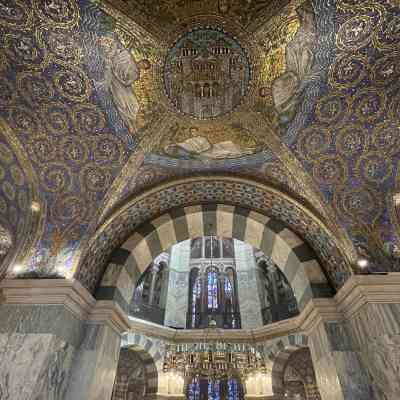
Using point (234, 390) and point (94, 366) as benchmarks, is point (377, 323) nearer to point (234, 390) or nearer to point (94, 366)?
point (94, 366)

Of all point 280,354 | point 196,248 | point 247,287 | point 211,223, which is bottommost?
point 280,354

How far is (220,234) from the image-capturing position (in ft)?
21.7

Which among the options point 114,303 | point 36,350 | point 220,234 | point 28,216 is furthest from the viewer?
point 220,234

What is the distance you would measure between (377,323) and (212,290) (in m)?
11.7

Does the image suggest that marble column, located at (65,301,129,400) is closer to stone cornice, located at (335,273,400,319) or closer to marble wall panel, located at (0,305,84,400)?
marble wall panel, located at (0,305,84,400)

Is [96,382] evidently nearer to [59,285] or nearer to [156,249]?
[59,285]

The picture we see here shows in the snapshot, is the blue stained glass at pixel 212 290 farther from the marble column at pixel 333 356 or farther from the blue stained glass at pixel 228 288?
the marble column at pixel 333 356

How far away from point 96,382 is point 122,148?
3.81 meters

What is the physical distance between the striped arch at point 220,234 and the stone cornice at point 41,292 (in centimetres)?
73

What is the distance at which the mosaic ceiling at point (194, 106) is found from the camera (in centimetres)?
383

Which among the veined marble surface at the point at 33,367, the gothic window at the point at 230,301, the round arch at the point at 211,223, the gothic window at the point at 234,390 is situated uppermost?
the gothic window at the point at 230,301

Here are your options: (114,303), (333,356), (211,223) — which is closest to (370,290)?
(333,356)

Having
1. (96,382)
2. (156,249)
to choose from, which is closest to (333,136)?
(156,249)

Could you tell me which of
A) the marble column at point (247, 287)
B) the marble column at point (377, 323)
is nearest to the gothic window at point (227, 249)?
the marble column at point (247, 287)
